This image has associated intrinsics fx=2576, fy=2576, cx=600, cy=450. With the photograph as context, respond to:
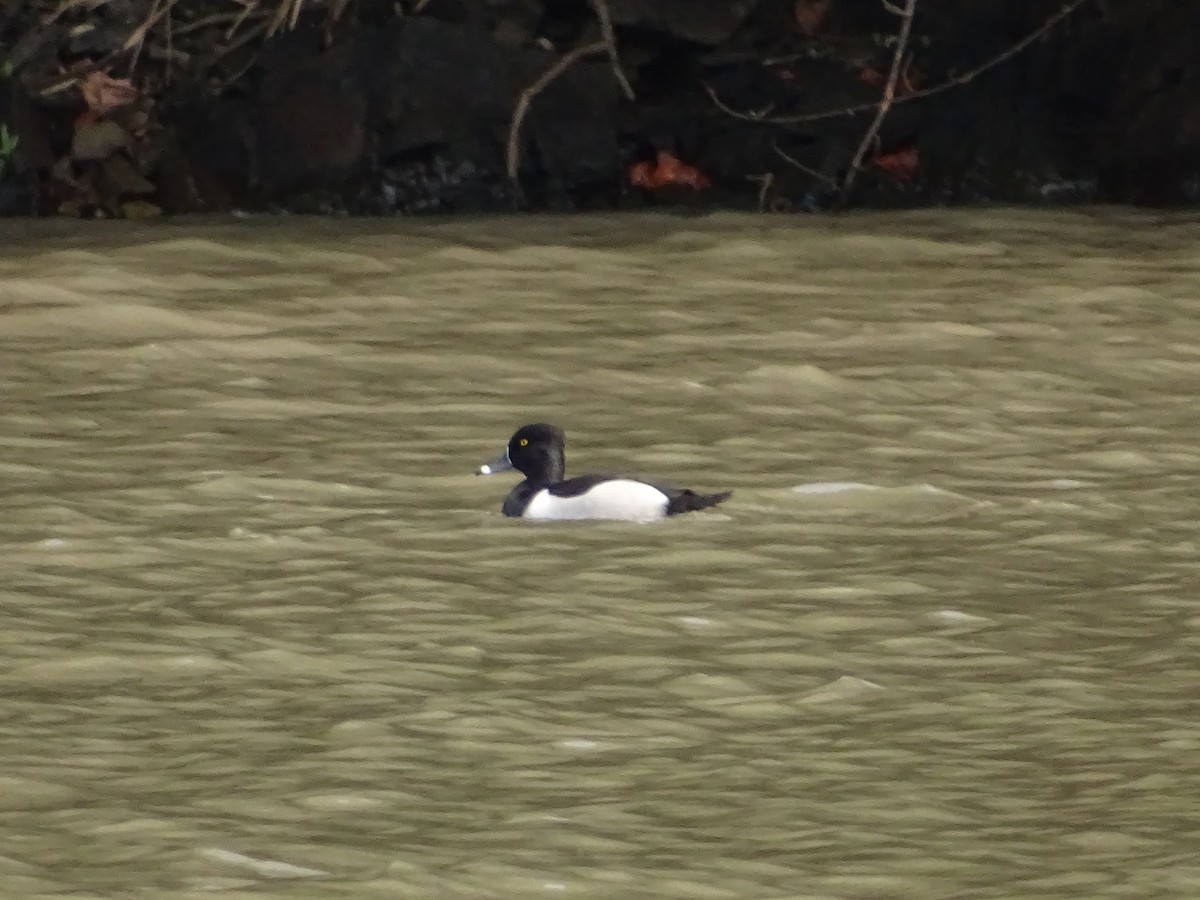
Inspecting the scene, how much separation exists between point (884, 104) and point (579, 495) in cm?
649

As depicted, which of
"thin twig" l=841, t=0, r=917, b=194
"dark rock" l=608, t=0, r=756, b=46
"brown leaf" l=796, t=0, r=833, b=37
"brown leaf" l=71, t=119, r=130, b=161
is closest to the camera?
"thin twig" l=841, t=0, r=917, b=194

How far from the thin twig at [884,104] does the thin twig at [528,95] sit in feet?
5.30

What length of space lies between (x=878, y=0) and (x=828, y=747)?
35.6 ft

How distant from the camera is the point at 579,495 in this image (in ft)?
25.8

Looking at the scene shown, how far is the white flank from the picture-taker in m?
7.78

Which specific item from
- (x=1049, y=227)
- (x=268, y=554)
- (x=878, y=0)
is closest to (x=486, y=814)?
(x=268, y=554)

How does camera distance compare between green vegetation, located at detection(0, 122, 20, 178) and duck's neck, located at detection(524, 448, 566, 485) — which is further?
green vegetation, located at detection(0, 122, 20, 178)

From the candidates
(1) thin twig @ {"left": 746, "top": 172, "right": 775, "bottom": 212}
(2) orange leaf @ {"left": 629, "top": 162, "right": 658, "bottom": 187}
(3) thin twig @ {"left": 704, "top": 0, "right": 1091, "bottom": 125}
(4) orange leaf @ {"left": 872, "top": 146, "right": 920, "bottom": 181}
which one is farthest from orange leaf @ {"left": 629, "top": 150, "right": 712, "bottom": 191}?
(4) orange leaf @ {"left": 872, "top": 146, "right": 920, "bottom": 181}

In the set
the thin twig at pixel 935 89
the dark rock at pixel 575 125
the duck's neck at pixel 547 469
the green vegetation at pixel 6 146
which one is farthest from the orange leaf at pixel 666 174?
the duck's neck at pixel 547 469

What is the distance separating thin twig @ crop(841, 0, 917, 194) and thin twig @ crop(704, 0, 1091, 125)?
0.11 meters

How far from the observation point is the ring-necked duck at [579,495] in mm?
7785

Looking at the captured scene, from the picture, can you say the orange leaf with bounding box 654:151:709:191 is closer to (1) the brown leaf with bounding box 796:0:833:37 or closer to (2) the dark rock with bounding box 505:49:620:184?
Answer: (2) the dark rock with bounding box 505:49:620:184

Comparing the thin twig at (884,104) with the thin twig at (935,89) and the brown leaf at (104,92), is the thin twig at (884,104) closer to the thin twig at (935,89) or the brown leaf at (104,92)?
the thin twig at (935,89)

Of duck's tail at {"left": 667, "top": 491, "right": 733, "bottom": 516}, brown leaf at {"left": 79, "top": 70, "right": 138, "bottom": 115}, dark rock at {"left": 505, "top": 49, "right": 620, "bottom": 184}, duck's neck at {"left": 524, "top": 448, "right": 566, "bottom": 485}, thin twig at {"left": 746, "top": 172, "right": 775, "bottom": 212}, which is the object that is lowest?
duck's tail at {"left": 667, "top": 491, "right": 733, "bottom": 516}
